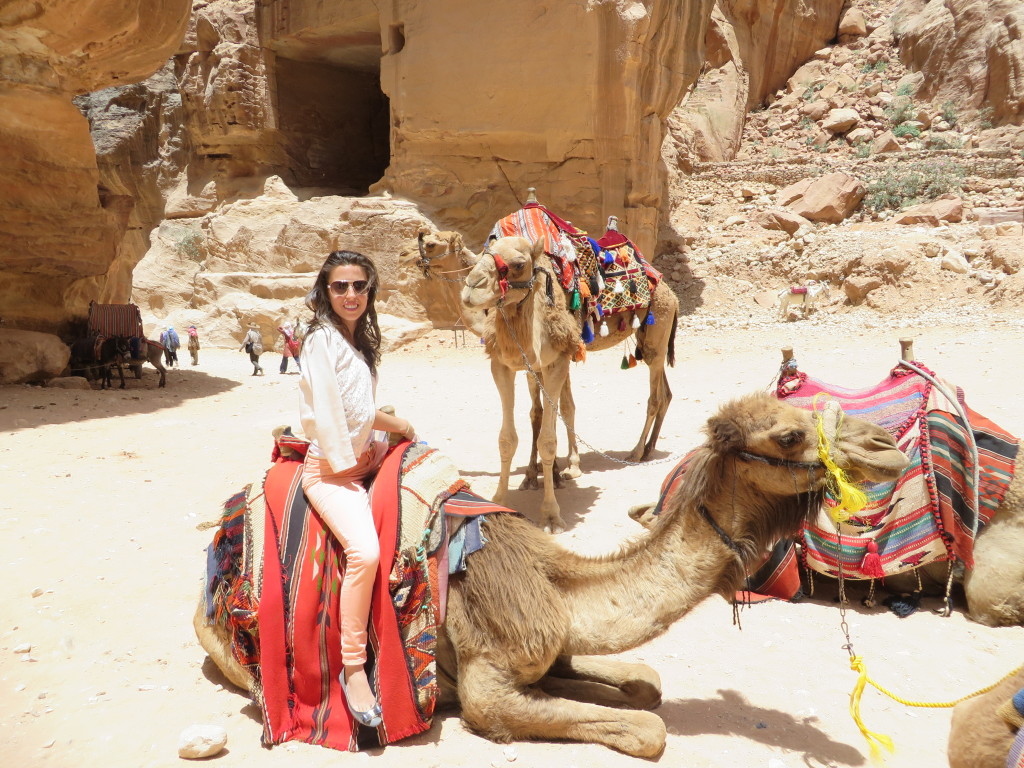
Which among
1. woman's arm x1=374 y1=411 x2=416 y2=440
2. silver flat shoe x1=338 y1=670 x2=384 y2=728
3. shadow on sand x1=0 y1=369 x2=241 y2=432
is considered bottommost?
silver flat shoe x1=338 y1=670 x2=384 y2=728

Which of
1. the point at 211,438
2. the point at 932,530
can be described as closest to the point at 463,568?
the point at 932,530

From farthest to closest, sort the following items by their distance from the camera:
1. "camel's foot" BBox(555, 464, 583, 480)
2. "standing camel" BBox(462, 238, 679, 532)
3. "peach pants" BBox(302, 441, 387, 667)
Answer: "camel's foot" BBox(555, 464, 583, 480) → "standing camel" BBox(462, 238, 679, 532) → "peach pants" BBox(302, 441, 387, 667)

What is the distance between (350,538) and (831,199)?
60.2 feet

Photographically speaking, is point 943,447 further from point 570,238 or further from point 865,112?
point 865,112

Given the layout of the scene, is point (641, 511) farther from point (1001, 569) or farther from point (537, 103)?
point (537, 103)

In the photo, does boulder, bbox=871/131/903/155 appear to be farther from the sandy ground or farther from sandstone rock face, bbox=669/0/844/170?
the sandy ground

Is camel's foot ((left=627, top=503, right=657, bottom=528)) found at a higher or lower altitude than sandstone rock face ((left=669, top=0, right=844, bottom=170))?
lower

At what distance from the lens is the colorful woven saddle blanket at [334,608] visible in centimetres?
246

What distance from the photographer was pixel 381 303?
47.0ft

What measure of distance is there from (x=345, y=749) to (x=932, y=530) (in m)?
2.83

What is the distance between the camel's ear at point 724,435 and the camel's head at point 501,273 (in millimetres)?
2465

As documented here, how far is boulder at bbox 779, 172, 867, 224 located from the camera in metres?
18.0

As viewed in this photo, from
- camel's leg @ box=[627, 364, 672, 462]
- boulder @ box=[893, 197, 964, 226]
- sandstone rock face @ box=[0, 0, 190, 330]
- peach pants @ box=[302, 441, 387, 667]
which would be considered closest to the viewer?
peach pants @ box=[302, 441, 387, 667]

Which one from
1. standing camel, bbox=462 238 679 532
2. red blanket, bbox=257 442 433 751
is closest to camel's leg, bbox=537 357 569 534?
standing camel, bbox=462 238 679 532
